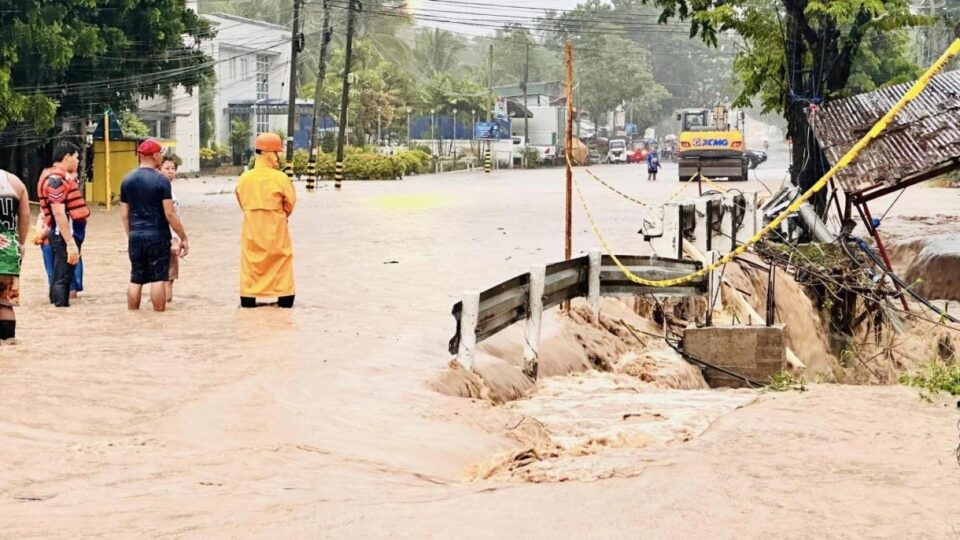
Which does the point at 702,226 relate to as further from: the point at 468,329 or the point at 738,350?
the point at 468,329

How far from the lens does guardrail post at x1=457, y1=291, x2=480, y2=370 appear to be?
10.7 m

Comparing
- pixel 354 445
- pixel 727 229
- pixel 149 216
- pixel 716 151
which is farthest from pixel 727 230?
pixel 716 151

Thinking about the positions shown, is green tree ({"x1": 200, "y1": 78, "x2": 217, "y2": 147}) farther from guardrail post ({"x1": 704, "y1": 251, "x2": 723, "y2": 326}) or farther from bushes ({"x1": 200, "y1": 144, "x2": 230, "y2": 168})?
guardrail post ({"x1": 704, "y1": 251, "x2": 723, "y2": 326})

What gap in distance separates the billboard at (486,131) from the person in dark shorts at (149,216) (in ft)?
227

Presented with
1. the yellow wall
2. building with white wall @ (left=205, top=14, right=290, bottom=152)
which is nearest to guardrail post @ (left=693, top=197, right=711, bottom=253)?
the yellow wall

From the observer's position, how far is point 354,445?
823cm

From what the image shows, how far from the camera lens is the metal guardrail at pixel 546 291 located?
1081 cm

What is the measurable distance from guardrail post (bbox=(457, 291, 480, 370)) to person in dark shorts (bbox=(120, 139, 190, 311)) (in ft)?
11.8

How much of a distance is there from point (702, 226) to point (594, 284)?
363 centimetres

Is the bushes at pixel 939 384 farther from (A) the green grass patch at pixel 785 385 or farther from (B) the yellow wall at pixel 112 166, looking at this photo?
(B) the yellow wall at pixel 112 166

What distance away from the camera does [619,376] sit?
12625 mm

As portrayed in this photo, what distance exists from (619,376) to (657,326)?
3185 millimetres

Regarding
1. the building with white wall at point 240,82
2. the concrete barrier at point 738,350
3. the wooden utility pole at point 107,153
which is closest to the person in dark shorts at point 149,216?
the concrete barrier at point 738,350

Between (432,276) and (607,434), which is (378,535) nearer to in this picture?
(607,434)
